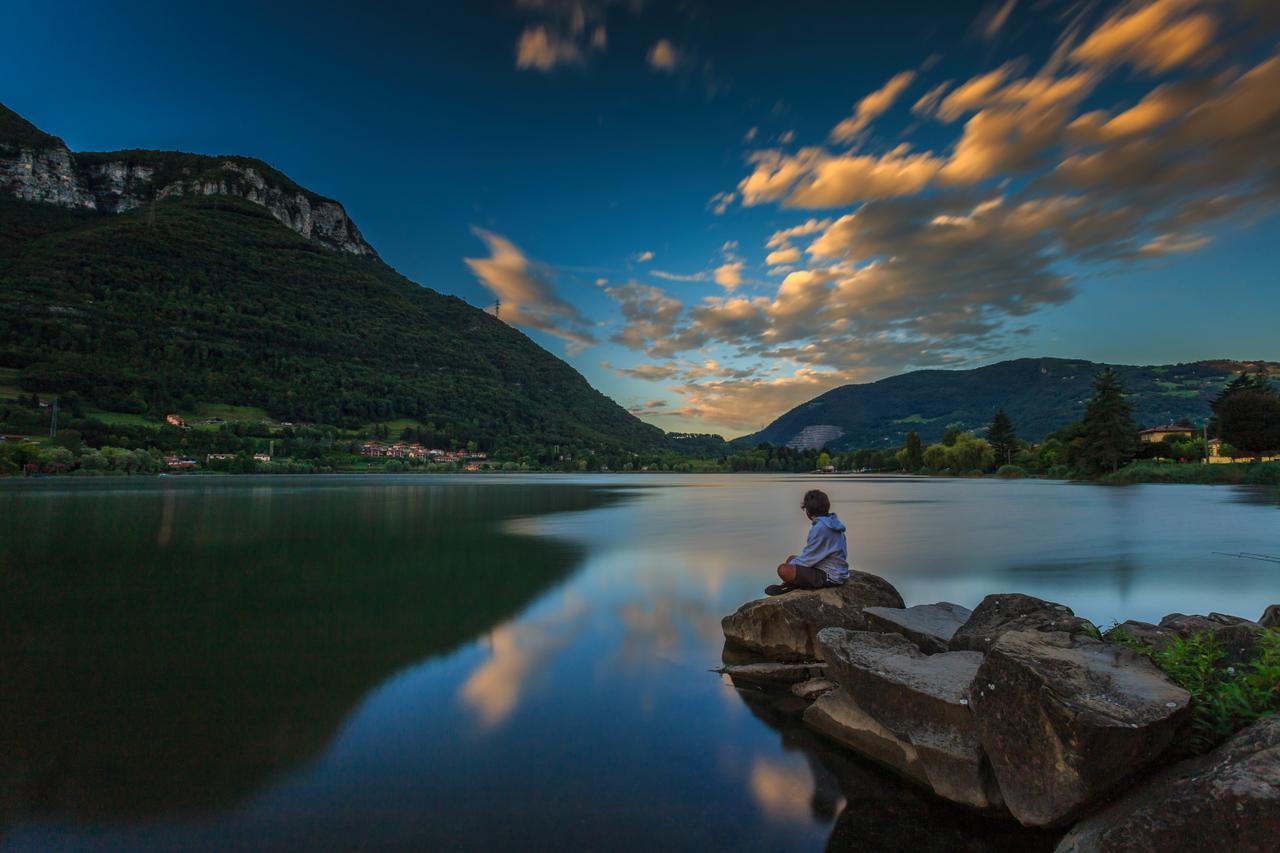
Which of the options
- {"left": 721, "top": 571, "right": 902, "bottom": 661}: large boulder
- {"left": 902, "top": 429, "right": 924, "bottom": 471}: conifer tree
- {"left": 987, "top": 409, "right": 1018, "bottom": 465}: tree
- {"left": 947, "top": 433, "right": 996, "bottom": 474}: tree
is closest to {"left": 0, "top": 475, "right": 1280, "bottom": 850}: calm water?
{"left": 721, "top": 571, "right": 902, "bottom": 661}: large boulder

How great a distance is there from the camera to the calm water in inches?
167

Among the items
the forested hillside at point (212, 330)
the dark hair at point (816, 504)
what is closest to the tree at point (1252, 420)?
the dark hair at point (816, 504)

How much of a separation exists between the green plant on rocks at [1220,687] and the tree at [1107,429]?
8265 centimetres

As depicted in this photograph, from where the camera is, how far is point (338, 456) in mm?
119938

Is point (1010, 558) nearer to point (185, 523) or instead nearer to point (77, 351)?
point (185, 523)

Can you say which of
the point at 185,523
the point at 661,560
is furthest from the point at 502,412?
the point at 661,560

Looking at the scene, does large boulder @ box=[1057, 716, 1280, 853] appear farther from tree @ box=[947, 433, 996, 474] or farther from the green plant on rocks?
tree @ box=[947, 433, 996, 474]

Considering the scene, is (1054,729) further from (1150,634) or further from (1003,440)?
(1003,440)

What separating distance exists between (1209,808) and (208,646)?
1157 cm

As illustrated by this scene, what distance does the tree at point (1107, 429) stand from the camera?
224ft

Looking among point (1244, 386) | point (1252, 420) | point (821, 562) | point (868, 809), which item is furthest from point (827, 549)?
point (1244, 386)

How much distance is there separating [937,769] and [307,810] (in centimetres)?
529

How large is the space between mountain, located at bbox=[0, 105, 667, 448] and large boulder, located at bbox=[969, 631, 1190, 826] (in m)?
146

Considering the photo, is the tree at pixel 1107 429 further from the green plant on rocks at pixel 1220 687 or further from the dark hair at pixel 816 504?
the green plant on rocks at pixel 1220 687
